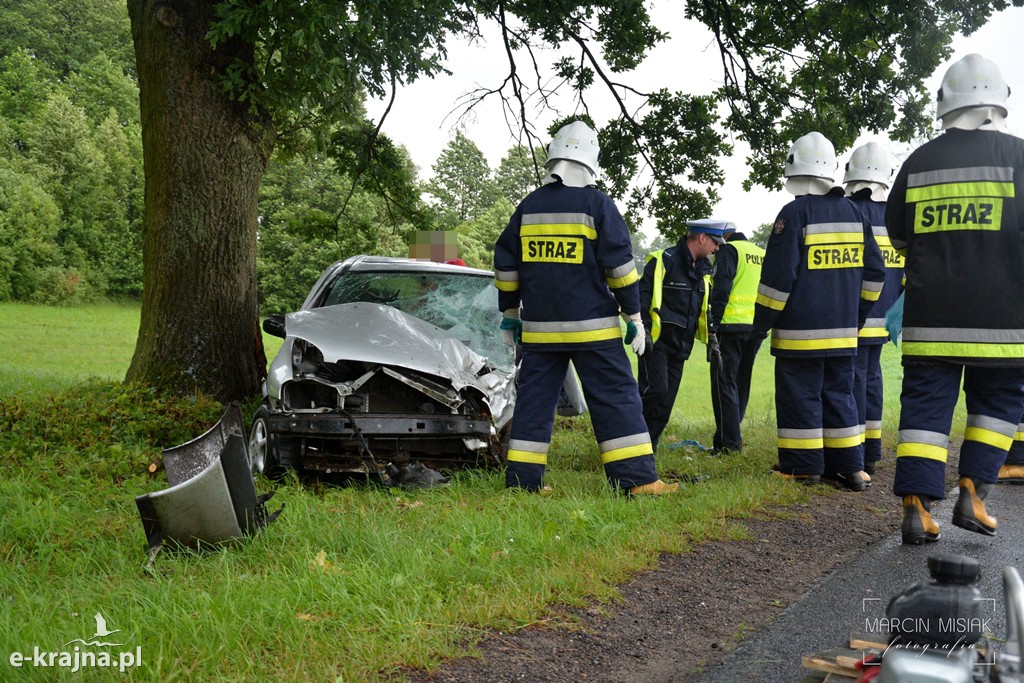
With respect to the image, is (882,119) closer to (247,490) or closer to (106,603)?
(247,490)

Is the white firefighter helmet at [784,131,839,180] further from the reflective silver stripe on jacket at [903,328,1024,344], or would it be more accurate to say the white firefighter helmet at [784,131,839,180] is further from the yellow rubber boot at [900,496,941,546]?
the yellow rubber boot at [900,496,941,546]

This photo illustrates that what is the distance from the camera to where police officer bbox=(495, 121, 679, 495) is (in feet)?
16.8

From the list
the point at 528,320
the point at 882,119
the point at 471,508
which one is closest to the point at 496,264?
the point at 528,320

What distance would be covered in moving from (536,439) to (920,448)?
2086mm

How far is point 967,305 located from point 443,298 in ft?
12.8

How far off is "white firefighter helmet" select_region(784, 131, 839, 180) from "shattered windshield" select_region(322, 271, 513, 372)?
8.04 feet

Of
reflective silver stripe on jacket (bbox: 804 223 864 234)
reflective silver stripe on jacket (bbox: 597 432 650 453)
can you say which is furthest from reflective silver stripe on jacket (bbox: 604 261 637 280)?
reflective silver stripe on jacket (bbox: 804 223 864 234)

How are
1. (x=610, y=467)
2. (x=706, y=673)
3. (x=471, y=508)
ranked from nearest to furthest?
(x=706, y=673)
(x=471, y=508)
(x=610, y=467)

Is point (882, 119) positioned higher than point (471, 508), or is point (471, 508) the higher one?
point (882, 119)

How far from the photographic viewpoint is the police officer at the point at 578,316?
5.12 meters

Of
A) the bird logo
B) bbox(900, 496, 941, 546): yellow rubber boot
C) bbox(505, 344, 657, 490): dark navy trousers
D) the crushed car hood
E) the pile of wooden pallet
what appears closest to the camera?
the pile of wooden pallet

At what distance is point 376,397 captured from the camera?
19.2ft

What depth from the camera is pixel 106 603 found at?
11.0 feet

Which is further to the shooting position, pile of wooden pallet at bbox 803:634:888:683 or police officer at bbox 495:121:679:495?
police officer at bbox 495:121:679:495
